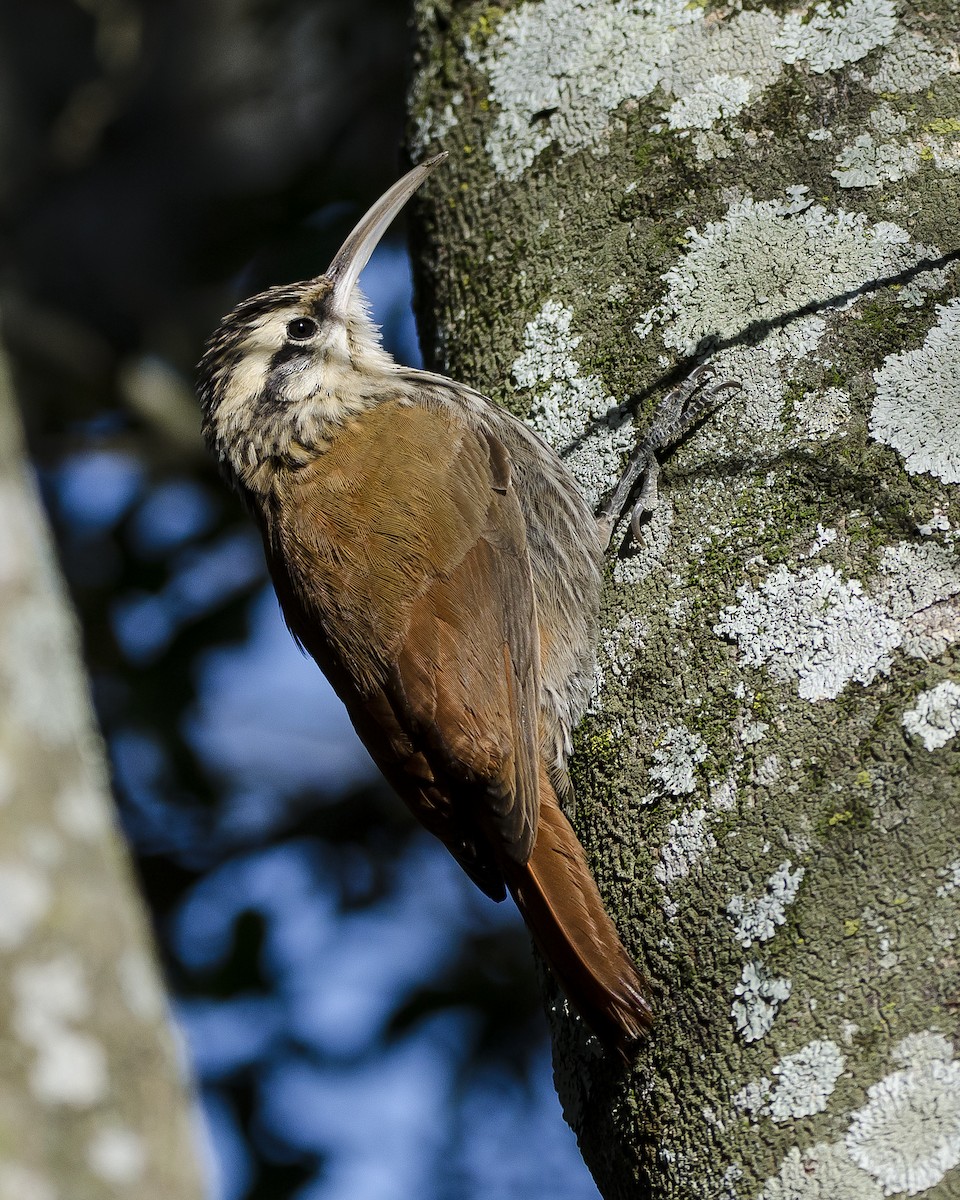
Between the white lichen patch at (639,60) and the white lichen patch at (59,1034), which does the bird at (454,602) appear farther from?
the white lichen patch at (59,1034)

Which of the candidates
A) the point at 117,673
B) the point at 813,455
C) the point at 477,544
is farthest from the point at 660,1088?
the point at 117,673

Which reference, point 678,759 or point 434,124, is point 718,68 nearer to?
point 434,124

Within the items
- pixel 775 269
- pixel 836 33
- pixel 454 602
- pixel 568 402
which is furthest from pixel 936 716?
pixel 836 33

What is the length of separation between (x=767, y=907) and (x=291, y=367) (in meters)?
2.05

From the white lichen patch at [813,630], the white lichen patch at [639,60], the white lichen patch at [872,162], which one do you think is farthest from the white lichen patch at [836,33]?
the white lichen patch at [813,630]

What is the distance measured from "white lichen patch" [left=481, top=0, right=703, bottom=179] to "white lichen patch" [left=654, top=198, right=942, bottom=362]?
1.21 ft

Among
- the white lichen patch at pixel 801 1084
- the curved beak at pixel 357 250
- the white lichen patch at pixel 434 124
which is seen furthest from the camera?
the curved beak at pixel 357 250

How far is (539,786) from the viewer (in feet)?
7.75

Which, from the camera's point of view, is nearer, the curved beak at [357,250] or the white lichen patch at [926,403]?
the white lichen patch at [926,403]

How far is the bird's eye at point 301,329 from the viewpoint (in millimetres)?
3264

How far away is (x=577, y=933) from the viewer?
79.7 inches

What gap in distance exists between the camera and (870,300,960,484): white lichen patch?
1.82 m

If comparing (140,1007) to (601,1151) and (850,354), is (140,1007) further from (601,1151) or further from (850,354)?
(850,354)

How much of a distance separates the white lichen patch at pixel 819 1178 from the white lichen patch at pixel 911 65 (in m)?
1.68
